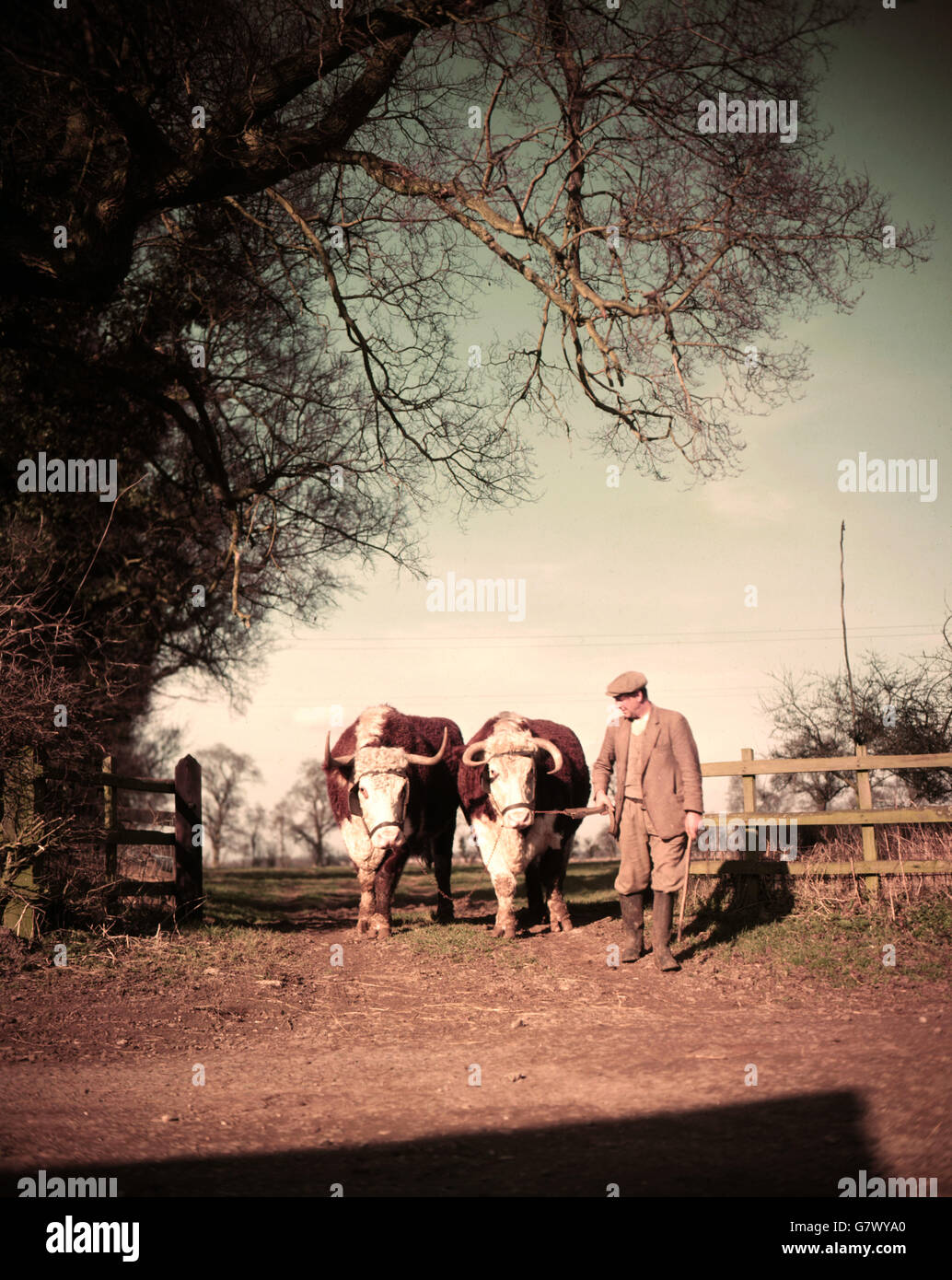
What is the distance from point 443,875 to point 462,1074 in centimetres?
700

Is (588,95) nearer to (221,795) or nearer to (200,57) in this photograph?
(200,57)

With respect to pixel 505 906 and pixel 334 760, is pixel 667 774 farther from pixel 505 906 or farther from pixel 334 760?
pixel 334 760

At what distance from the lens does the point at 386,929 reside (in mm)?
11492

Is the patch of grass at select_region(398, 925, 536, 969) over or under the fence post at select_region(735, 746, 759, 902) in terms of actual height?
under

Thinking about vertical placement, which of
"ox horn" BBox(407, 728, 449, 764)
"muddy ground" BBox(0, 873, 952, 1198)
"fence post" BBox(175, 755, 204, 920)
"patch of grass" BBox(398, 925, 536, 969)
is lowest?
"patch of grass" BBox(398, 925, 536, 969)

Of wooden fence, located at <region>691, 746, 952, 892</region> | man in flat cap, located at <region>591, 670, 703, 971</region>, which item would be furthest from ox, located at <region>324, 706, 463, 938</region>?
wooden fence, located at <region>691, 746, 952, 892</region>

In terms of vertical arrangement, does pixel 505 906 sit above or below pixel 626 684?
below

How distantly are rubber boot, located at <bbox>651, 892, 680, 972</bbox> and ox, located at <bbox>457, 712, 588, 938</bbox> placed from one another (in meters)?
2.35

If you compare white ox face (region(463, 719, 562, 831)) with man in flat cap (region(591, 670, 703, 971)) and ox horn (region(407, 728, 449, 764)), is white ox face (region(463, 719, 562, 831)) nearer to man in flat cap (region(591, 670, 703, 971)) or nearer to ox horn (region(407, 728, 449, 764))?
ox horn (region(407, 728, 449, 764))

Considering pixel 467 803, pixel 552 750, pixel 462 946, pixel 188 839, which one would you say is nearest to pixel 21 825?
pixel 188 839

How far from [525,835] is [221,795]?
47.8 m

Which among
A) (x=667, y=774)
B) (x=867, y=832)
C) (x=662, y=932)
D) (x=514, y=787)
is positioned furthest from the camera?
(x=514, y=787)

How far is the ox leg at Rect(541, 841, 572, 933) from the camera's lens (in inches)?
462

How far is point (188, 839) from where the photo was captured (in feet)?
39.4
